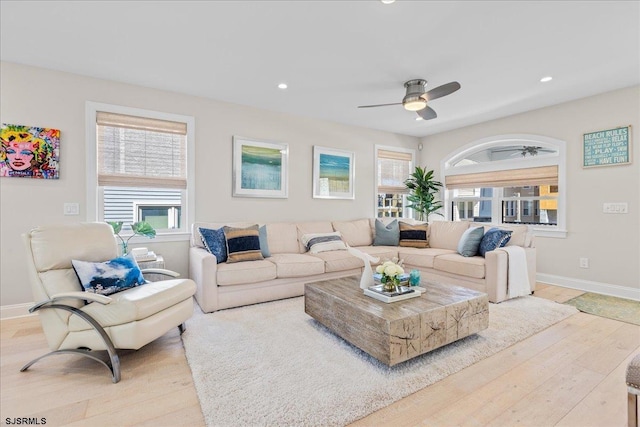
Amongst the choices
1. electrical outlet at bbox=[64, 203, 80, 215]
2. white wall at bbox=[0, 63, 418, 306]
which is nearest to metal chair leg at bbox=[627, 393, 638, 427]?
white wall at bbox=[0, 63, 418, 306]


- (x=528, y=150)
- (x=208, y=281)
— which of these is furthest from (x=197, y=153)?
(x=528, y=150)

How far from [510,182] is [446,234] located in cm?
148

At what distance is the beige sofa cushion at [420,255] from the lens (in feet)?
13.4

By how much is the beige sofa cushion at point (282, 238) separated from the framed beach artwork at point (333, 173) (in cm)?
90

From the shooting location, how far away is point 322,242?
13.9 ft

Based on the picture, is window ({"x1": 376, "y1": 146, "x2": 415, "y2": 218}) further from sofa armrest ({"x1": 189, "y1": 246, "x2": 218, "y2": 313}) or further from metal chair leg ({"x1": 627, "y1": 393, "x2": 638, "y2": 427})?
metal chair leg ({"x1": 627, "y1": 393, "x2": 638, "y2": 427})

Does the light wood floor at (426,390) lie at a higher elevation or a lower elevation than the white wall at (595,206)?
lower

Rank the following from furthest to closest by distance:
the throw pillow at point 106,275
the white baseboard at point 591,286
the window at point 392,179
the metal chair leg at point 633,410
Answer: the window at point 392,179, the white baseboard at point 591,286, the throw pillow at point 106,275, the metal chair leg at point 633,410

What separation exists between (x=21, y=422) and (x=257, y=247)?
7.60 ft

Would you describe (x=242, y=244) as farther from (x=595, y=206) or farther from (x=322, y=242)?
(x=595, y=206)

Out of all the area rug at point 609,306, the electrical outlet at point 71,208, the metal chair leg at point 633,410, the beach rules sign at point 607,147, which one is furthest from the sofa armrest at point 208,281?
the beach rules sign at point 607,147

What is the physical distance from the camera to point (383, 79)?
3.40 m

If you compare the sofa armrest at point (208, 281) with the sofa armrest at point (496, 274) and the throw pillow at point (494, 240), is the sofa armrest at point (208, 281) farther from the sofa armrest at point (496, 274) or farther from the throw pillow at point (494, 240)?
the throw pillow at point (494, 240)

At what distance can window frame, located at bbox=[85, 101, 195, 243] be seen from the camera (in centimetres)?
337
